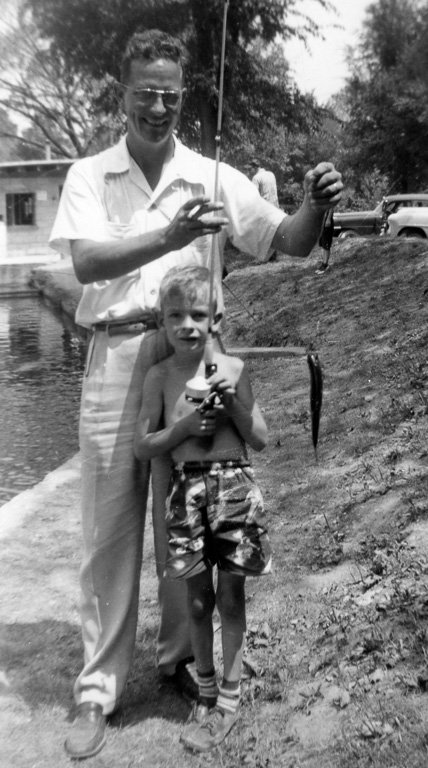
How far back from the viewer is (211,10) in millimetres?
4133

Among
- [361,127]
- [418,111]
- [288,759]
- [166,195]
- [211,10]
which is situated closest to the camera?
[288,759]

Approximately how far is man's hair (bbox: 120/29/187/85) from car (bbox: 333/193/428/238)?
20.0 feet

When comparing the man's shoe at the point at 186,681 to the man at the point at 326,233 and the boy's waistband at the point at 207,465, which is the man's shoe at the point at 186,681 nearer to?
the boy's waistband at the point at 207,465

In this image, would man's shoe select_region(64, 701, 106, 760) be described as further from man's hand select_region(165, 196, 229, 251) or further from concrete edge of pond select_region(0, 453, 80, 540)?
concrete edge of pond select_region(0, 453, 80, 540)

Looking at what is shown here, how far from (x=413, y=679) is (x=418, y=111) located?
418 cm

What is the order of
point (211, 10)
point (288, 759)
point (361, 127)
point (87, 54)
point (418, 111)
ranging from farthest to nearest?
point (418, 111)
point (361, 127)
point (211, 10)
point (87, 54)
point (288, 759)

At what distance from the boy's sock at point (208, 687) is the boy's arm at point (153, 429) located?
0.72m

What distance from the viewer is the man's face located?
2785mm

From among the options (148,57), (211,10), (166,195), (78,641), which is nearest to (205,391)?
(166,195)

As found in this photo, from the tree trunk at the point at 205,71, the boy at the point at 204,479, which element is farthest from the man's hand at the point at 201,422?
the tree trunk at the point at 205,71

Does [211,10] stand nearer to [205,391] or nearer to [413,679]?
[205,391]

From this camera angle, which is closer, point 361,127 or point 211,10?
point 211,10

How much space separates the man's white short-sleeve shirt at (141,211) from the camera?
9.73ft

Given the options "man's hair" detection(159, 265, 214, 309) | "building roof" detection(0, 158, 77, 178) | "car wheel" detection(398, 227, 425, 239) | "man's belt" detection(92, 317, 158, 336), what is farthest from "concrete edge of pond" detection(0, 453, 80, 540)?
"car wheel" detection(398, 227, 425, 239)
